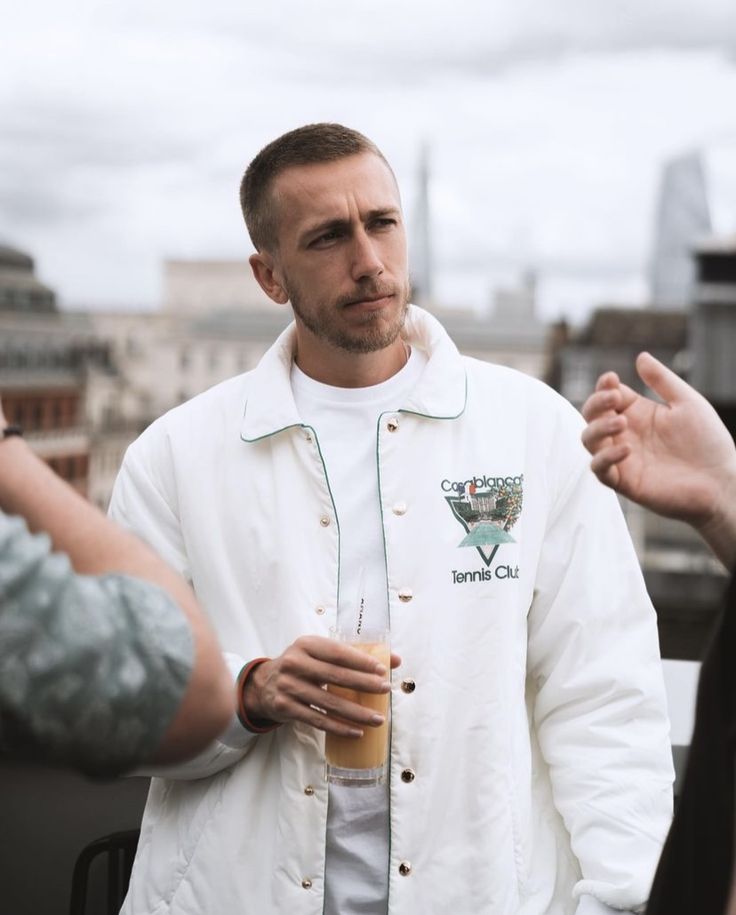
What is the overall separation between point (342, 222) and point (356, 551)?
0.54 meters

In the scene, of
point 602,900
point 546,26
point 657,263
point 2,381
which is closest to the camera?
point 602,900

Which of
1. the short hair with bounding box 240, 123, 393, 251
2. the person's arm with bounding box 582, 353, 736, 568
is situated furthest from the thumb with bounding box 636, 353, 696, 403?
the short hair with bounding box 240, 123, 393, 251

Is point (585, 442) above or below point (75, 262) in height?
below

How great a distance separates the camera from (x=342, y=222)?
1685mm

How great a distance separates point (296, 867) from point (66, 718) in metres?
0.91

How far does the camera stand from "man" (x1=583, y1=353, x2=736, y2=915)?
75 cm

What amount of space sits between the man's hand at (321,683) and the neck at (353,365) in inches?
19.4

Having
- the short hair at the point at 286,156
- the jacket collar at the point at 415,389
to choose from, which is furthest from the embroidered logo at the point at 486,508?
the short hair at the point at 286,156

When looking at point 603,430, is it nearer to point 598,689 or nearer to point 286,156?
point 598,689

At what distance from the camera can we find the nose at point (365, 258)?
1.65 meters

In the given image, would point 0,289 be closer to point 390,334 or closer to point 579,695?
point 390,334

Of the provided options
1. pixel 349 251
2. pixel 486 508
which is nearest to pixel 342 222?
pixel 349 251

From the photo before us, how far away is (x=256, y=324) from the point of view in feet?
44.1

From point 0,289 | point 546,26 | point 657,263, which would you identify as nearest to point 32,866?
point 0,289
